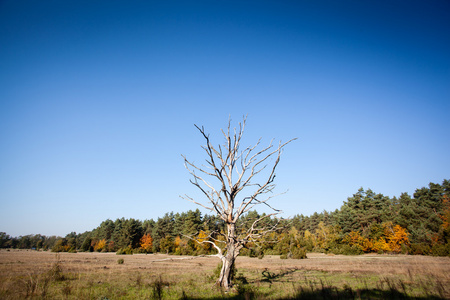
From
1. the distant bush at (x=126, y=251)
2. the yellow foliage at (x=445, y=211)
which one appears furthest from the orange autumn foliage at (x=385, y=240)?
the distant bush at (x=126, y=251)

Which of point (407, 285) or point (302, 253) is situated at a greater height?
point (407, 285)

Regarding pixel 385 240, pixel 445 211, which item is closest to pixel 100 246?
pixel 385 240

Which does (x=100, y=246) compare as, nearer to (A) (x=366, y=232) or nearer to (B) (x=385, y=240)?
(A) (x=366, y=232)

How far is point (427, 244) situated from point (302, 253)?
20.2 meters

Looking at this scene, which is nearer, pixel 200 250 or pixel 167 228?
pixel 200 250

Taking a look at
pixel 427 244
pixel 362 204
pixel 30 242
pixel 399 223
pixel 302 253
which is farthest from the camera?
pixel 30 242

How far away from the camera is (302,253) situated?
36.1 m

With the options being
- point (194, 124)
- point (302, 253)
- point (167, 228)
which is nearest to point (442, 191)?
point (302, 253)

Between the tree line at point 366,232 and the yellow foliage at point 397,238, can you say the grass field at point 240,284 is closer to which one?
the tree line at point 366,232

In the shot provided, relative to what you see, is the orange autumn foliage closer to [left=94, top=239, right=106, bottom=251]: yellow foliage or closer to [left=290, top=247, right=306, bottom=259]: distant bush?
[left=290, top=247, right=306, bottom=259]: distant bush

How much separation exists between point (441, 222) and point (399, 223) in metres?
7.30

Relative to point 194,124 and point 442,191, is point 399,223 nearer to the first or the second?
point 442,191

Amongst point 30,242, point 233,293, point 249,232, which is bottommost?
point 30,242

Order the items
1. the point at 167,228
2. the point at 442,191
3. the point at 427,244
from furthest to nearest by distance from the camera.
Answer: the point at 167,228 → the point at 442,191 → the point at 427,244
